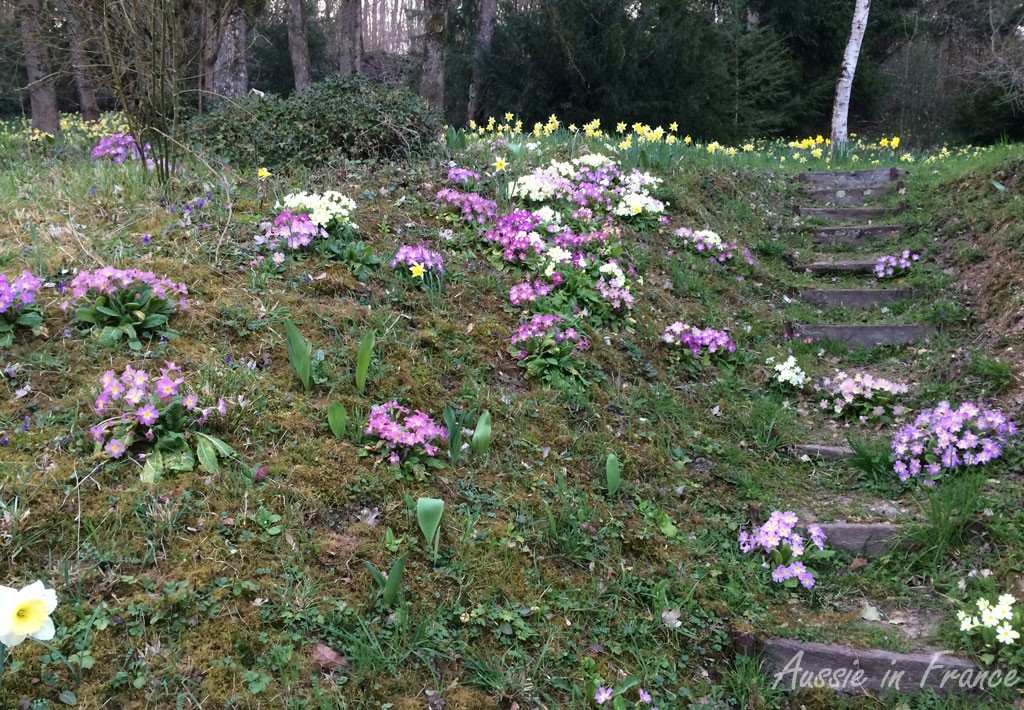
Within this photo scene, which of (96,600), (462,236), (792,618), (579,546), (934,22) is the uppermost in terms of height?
(934,22)

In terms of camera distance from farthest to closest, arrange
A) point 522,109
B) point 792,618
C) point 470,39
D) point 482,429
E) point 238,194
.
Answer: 1. point 470,39
2. point 522,109
3. point 238,194
4. point 482,429
5. point 792,618

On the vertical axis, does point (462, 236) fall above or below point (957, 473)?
above

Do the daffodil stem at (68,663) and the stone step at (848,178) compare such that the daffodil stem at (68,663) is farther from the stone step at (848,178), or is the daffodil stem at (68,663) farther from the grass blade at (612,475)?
the stone step at (848,178)

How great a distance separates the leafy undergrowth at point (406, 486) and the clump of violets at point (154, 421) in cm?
4

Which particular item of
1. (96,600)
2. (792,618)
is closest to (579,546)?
(792,618)

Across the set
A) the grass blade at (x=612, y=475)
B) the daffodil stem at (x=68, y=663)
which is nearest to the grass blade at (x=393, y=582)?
the daffodil stem at (x=68, y=663)

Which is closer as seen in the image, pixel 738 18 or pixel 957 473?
pixel 957 473

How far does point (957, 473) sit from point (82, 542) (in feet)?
12.0

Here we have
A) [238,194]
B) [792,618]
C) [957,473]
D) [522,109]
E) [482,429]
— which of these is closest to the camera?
[792,618]

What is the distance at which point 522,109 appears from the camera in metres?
13.1

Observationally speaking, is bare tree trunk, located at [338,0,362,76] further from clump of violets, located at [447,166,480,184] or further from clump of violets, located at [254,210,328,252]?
clump of violets, located at [254,210,328,252]

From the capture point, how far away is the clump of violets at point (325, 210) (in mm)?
3949

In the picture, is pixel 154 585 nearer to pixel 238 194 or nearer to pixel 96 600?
pixel 96 600

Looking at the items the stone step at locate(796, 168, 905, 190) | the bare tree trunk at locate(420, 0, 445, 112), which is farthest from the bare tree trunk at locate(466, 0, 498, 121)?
the stone step at locate(796, 168, 905, 190)
